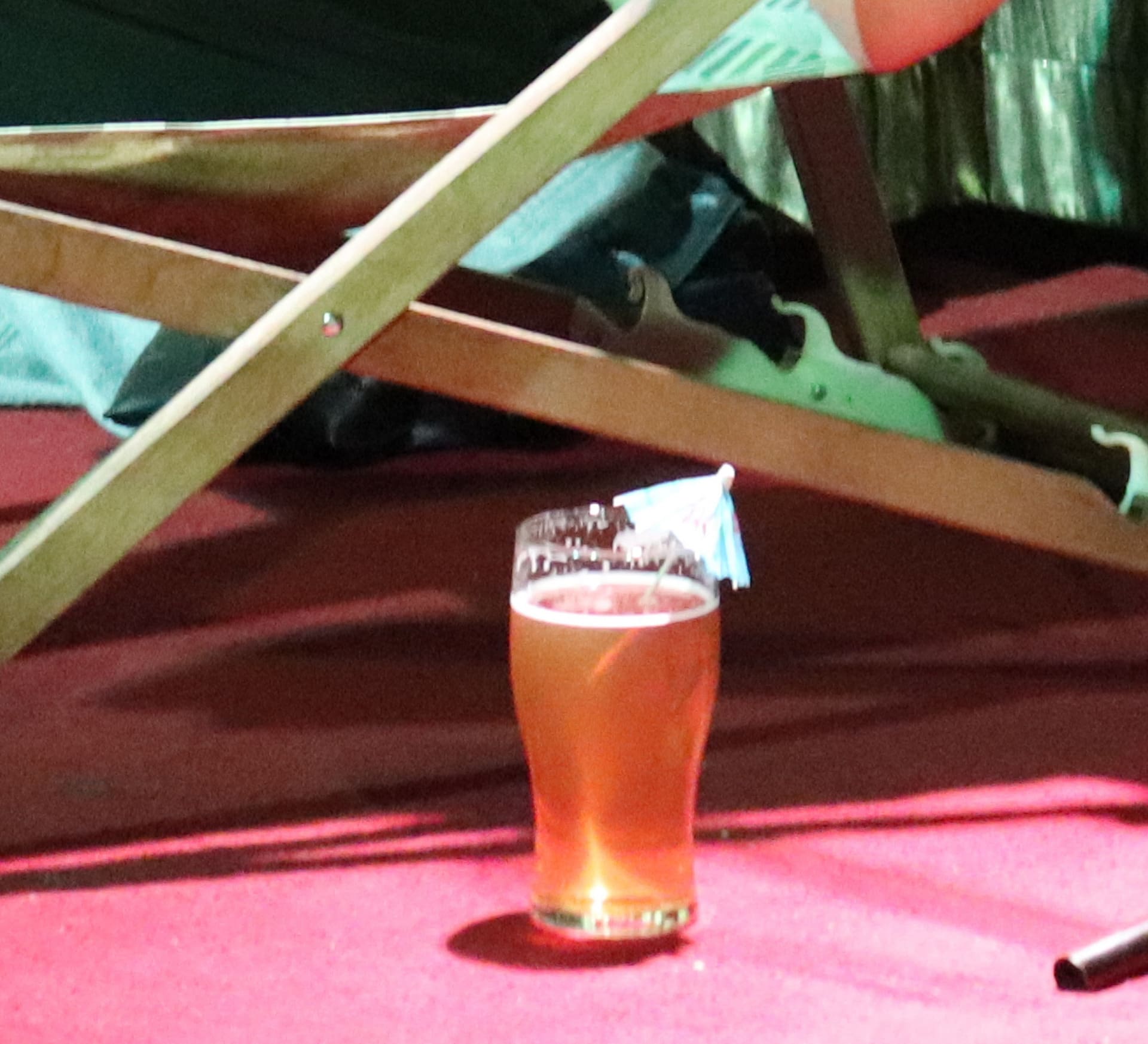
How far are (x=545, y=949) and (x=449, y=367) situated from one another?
0.95 feet

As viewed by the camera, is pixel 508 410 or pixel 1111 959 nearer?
pixel 1111 959

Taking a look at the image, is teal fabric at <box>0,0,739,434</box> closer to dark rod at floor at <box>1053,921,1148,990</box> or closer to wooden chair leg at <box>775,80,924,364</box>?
wooden chair leg at <box>775,80,924,364</box>

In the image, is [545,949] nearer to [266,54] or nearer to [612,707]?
[612,707]

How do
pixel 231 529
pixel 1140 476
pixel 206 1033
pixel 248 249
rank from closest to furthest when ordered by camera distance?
pixel 206 1033, pixel 1140 476, pixel 248 249, pixel 231 529

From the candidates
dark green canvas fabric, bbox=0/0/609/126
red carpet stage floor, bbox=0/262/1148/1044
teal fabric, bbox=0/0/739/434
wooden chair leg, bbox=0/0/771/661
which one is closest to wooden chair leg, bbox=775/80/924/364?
red carpet stage floor, bbox=0/262/1148/1044

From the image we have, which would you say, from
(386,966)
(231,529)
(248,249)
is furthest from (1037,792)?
(231,529)

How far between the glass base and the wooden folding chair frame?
0.78 ft

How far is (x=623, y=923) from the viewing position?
2.47 ft

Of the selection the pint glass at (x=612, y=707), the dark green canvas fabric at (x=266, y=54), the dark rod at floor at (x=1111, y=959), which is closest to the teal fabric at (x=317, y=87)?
the dark green canvas fabric at (x=266, y=54)

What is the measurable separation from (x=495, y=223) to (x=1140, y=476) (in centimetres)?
40

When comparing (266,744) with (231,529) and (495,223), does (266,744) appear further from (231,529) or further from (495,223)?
(231,529)

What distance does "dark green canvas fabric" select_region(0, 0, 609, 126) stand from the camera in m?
1.65

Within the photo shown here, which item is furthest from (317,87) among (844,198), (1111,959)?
(1111,959)

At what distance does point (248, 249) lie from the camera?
1.10 meters
